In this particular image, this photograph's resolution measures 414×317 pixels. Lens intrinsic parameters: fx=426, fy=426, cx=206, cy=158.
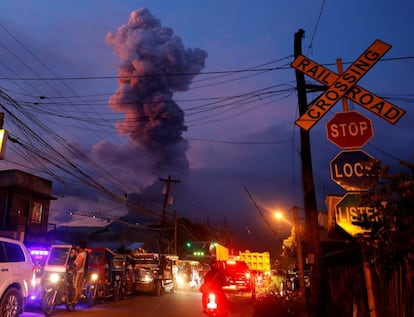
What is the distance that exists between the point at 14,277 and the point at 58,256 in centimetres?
459

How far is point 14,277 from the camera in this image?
33.3 feet

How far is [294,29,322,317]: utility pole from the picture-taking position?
37.1 feet

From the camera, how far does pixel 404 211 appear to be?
4.57 m

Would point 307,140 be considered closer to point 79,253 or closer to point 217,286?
point 217,286

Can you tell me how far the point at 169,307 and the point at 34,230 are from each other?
21253mm

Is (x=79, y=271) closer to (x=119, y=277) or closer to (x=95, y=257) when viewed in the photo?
(x=95, y=257)

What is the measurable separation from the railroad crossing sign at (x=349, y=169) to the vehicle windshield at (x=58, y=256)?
11.4m

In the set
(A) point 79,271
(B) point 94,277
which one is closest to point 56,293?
(A) point 79,271

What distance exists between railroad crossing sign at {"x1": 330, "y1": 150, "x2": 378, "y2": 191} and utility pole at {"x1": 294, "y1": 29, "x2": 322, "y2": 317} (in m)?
6.02

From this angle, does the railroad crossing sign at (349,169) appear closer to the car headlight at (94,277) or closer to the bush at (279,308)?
the bush at (279,308)

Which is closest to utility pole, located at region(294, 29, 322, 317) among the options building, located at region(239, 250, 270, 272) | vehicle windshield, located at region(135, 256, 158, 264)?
vehicle windshield, located at region(135, 256, 158, 264)

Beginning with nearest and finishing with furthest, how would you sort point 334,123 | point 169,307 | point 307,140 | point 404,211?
point 404,211, point 334,123, point 307,140, point 169,307

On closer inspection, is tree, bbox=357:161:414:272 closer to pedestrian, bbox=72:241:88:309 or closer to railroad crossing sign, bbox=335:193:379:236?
railroad crossing sign, bbox=335:193:379:236

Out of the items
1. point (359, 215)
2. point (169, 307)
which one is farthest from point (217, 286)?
point (359, 215)
